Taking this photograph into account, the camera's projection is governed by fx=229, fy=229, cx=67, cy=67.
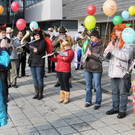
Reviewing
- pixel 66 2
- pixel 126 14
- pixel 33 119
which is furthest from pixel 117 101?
pixel 66 2

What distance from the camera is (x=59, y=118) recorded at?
4.98 m

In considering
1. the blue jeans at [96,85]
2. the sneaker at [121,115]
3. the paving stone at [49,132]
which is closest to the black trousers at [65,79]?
the blue jeans at [96,85]

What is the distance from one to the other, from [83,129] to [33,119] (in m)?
1.18

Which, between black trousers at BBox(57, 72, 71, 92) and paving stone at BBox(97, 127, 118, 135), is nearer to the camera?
paving stone at BBox(97, 127, 118, 135)

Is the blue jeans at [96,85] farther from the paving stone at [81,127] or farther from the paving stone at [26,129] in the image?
the paving stone at [26,129]

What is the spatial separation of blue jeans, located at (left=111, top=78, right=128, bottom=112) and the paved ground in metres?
0.26

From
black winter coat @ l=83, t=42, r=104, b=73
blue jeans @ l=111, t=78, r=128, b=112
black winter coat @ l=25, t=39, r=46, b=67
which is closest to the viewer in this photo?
blue jeans @ l=111, t=78, r=128, b=112

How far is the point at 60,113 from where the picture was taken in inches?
208

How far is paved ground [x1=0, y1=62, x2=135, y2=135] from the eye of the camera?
433 centimetres

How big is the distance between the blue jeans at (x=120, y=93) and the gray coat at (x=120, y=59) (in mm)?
175

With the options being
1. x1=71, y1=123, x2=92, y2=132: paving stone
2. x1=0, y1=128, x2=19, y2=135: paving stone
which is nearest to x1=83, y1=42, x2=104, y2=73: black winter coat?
x1=71, y1=123, x2=92, y2=132: paving stone

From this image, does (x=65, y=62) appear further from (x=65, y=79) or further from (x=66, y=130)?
(x=66, y=130)

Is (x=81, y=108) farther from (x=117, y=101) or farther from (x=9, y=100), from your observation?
(x=9, y=100)

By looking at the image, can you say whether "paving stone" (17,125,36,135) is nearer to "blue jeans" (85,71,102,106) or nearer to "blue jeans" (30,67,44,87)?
"blue jeans" (85,71,102,106)
